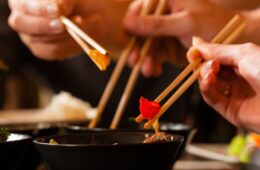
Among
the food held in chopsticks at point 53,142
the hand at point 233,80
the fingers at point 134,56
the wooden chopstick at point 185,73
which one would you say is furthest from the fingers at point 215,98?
the food held in chopsticks at point 53,142

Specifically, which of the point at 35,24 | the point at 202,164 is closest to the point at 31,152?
the point at 35,24

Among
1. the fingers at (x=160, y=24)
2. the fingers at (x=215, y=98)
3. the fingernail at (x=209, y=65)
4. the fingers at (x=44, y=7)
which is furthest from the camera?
the fingers at (x=160, y=24)

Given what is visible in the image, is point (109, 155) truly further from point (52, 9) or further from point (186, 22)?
point (186, 22)

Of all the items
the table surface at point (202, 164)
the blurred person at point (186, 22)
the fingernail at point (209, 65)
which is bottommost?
the table surface at point (202, 164)

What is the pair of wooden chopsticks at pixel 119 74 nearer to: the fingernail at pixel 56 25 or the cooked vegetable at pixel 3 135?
the fingernail at pixel 56 25

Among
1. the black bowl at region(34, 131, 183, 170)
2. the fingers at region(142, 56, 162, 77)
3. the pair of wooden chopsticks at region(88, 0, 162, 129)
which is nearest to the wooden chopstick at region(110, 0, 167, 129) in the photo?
the pair of wooden chopsticks at region(88, 0, 162, 129)

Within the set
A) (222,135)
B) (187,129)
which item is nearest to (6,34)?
(222,135)

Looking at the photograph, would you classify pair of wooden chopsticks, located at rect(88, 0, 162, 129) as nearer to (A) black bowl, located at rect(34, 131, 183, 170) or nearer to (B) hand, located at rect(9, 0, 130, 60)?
(B) hand, located at rect(9, 0, 130, 60)
